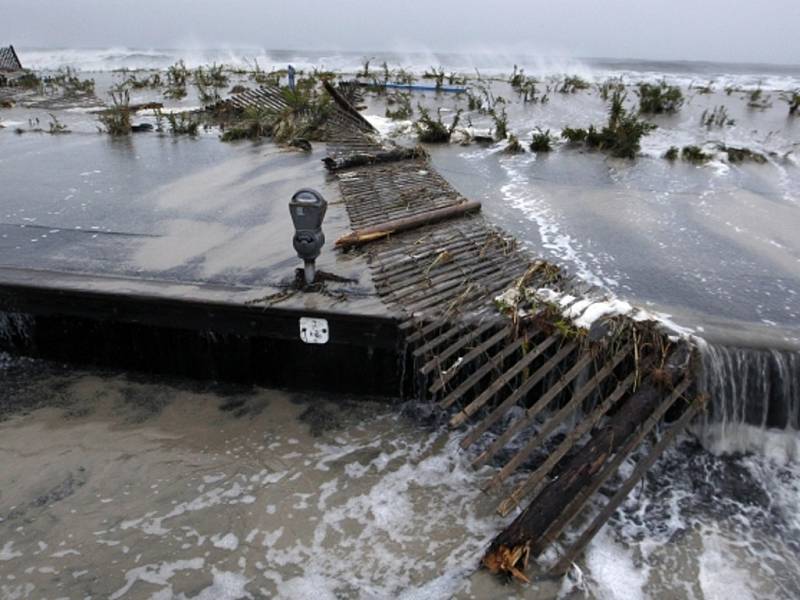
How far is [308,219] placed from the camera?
452 cm

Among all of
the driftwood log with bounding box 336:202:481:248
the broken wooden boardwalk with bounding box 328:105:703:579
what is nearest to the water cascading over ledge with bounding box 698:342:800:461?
the broken wooden boardwalk with bounding box 328:105:703:579

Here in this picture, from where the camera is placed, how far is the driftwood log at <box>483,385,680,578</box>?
131 inches

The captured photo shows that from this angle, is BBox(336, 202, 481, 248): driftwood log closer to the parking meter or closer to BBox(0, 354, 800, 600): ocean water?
the parking meter

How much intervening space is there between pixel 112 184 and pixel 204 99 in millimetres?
10192

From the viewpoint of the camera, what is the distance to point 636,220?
7.74 meters

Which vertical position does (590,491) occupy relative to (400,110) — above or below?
below

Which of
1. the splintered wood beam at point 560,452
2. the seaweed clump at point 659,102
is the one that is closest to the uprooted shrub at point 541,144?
the seaweed clump at point 659,102

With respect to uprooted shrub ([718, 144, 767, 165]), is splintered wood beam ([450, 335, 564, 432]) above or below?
below

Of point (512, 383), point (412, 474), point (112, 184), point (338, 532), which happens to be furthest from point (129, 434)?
point (112, 184)

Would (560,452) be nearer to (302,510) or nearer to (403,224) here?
(302,510)

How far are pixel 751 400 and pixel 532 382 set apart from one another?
6.12 ft

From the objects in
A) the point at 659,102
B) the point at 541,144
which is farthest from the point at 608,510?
the point at 659,102

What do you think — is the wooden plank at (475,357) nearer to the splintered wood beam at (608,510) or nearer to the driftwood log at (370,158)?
the splintered wood beam at (608,510)

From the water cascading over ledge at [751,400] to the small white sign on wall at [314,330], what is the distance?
297 cm
